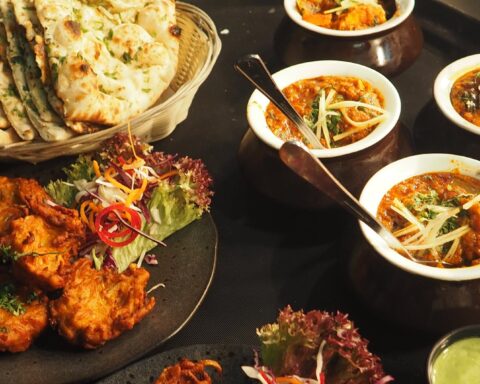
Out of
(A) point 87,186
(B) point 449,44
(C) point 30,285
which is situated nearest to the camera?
(C) point 30,285

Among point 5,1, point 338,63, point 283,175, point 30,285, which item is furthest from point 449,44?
point 30,285

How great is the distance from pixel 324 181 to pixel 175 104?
1.07m

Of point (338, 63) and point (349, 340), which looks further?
point (338, 63)

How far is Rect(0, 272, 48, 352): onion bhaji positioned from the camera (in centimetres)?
228

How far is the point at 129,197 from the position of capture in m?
2.75

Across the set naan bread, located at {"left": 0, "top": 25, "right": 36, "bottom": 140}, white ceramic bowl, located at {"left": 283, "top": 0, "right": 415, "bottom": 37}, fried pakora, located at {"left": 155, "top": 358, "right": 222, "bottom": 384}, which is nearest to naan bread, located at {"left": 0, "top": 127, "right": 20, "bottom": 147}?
naan bread, located at {"left": 0, "top": 25, "right": 36, "bottom": 140}

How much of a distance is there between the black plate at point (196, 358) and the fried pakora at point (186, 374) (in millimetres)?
66

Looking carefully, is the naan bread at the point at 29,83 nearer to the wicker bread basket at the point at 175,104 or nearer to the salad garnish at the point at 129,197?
the wicker bread basket at the point at 175,104

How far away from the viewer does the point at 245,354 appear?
88.8 inches

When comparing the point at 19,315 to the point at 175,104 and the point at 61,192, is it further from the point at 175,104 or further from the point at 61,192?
the point at 175,104

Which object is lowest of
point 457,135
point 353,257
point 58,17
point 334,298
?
point 334,298

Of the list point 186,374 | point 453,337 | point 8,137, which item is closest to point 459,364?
point 453,337

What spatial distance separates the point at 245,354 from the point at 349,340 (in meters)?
0.43

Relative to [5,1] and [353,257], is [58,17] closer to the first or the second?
[5,1]
